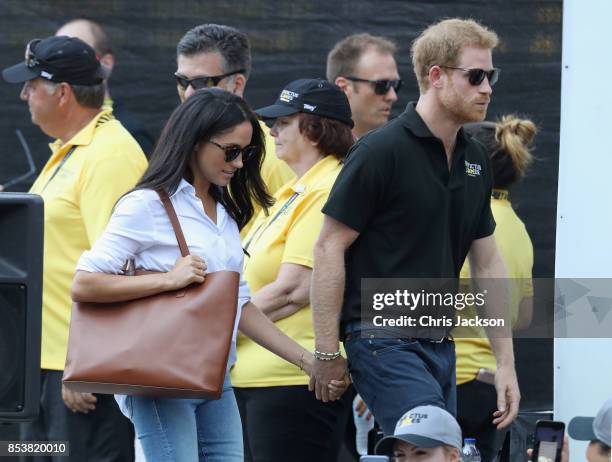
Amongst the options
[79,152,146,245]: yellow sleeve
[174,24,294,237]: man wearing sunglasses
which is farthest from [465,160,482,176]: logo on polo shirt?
[174,24,294,237]: man wearing sunglasses

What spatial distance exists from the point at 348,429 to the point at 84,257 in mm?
1672

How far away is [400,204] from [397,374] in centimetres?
47

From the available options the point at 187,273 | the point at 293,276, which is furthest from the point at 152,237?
the point at 293,276

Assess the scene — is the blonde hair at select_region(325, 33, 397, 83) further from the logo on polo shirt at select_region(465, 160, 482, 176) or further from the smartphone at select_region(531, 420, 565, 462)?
the smartphone at select_region(531, 420, 565, 462)

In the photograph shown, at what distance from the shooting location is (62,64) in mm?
4535

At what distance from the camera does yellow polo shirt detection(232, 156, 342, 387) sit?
166 inches

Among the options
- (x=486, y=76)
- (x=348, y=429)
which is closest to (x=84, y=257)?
(x=486, y=76)

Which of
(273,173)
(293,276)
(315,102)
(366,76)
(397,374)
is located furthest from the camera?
(366,76)

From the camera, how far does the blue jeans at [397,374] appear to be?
355 cm

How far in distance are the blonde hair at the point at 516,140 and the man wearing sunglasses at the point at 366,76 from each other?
47 centimetres

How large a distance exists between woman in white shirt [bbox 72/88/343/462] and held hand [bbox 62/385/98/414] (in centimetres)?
79

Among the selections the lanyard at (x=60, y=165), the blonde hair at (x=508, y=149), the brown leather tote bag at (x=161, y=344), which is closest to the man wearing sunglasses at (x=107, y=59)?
the lanyard at (x=60, y=165)

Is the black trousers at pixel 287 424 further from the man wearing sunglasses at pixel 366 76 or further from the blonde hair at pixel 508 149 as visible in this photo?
the man wearing sunglasses at pixel 366 76

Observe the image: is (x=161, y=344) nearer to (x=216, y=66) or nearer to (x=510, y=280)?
(x=510, y=280)
